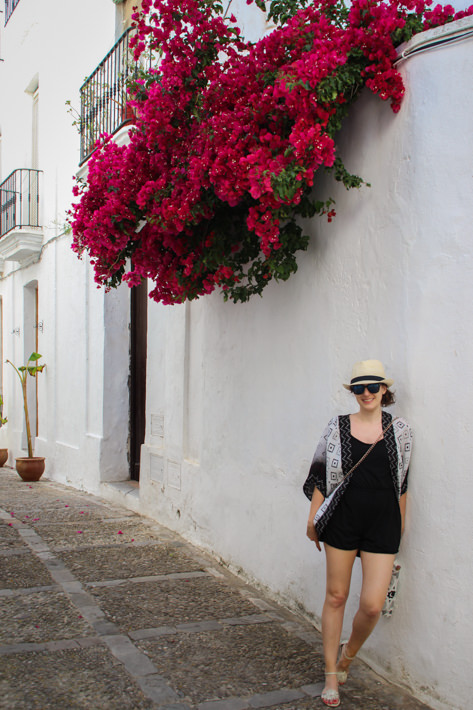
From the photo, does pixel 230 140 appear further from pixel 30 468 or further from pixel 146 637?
pixel 30 468

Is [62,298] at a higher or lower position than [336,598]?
higher

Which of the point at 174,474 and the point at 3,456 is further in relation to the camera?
the point at 3,456

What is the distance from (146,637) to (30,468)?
724 centimetres

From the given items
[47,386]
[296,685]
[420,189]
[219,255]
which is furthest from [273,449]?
[47,386]

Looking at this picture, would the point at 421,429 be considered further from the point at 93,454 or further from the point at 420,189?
the point at 93,454

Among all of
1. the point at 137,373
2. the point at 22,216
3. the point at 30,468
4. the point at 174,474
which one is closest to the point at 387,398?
the point at 174,474

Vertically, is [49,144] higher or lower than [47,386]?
higher

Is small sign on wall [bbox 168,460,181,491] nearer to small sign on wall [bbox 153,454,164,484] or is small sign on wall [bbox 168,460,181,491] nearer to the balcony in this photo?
small sign on wall [bbox 153,454,164,484]

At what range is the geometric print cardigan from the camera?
3.51 metres

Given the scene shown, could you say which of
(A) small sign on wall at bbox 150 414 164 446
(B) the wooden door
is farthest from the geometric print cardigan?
(B) the wooden door

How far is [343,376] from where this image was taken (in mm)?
4324

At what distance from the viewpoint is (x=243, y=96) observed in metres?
4.18

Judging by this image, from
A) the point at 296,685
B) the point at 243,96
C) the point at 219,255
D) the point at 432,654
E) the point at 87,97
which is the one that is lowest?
the point at 296,685

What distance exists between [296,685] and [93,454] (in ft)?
20.2
